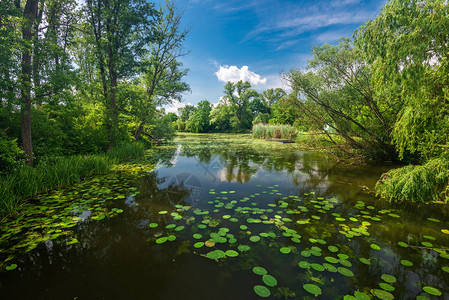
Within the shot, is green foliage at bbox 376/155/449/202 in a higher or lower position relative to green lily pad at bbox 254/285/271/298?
higher

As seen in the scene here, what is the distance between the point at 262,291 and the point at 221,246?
0.85 m

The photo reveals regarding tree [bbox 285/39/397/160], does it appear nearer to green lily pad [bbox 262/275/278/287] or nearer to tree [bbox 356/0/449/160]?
tree [bbox 356/0/449/160]

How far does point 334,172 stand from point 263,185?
3.70 m

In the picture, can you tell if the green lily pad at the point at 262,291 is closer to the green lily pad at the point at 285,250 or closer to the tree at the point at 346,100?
the green lily pad at the point at 285,250

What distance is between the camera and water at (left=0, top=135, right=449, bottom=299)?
1.87 metres

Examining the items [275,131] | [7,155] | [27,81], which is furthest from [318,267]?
[275,131]

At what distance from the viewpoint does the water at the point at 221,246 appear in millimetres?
1871

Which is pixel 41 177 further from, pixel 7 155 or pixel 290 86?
pixel 290 86

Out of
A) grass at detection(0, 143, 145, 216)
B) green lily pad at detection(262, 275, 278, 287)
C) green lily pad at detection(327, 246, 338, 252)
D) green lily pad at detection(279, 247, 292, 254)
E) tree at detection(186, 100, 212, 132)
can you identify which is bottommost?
green lily pad at detection(262, 275, 278, 287)

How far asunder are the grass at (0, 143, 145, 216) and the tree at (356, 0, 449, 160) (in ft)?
27.8

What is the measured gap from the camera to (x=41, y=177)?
179 inches

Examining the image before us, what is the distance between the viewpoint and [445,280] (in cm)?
194

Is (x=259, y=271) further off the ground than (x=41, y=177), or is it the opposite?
(x=41, y=177)

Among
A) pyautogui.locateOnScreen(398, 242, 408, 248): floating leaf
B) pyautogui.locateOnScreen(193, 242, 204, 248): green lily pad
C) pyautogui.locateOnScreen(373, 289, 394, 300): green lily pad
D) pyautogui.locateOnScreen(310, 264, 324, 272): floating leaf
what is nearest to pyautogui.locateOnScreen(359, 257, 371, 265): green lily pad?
pyautogui.locateOnScreen(373, 289, 394, 300): green lily pad
